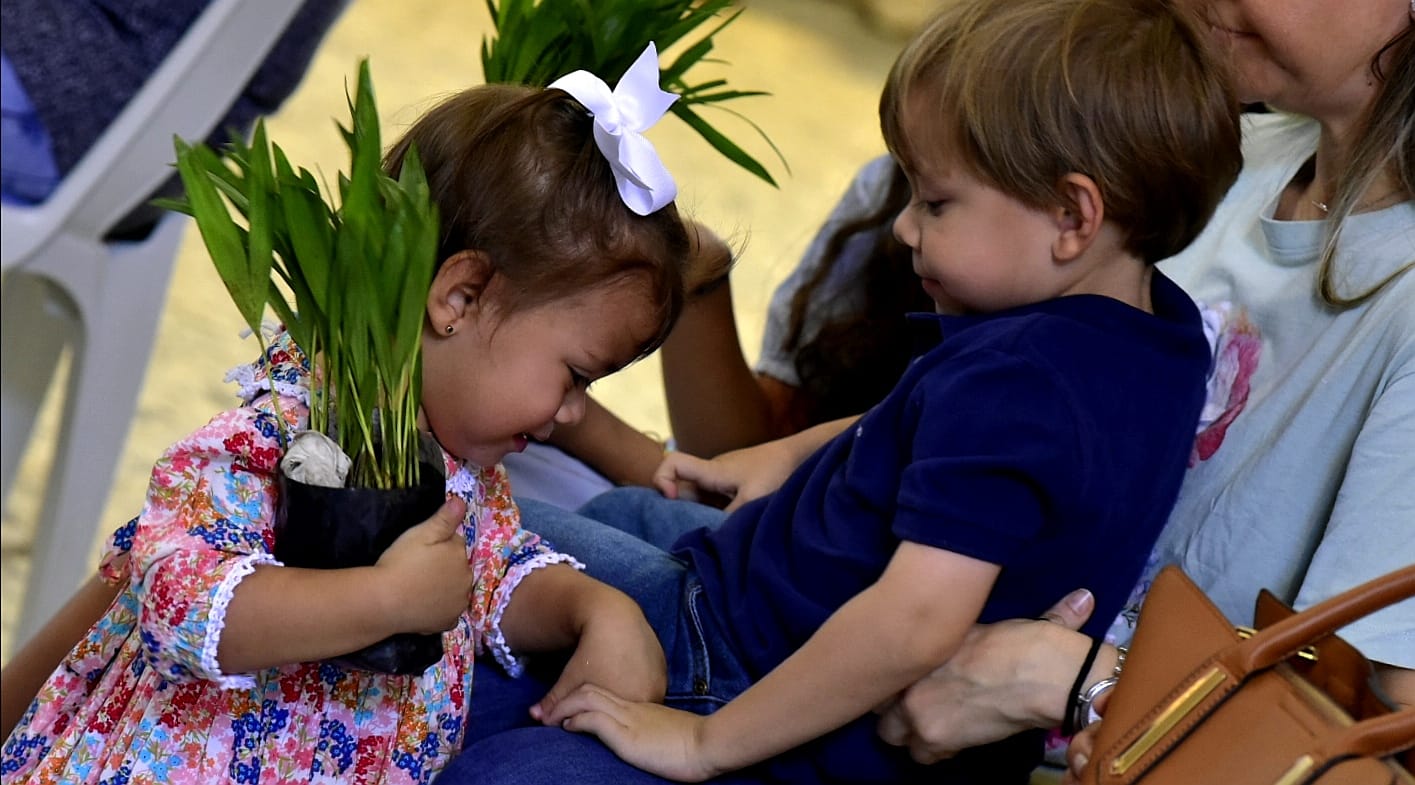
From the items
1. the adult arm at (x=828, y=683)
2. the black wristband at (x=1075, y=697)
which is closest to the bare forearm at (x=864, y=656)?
the adult arm at (x=828, y=683)

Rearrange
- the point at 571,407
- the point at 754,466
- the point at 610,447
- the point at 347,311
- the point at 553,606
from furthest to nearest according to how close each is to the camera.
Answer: the point at 610,447
the point at 754,466
the point at 553,606
the point at 571,407
the point at 347,311

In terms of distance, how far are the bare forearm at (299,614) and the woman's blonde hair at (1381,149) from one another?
837mm

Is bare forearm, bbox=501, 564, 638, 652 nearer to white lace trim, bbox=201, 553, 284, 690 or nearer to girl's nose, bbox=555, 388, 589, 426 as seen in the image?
girl's nose, bbox=555, 388, 589, 426

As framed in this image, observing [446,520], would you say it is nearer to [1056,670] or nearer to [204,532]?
[204,532]

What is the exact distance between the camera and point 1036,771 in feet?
4.87

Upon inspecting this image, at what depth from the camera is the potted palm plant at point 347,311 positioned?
3.33 feet

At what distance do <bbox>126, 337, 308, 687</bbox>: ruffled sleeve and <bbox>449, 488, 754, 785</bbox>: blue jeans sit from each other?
0.89 ft

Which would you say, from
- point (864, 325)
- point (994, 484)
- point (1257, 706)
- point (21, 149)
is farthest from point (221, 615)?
point (21, 149)

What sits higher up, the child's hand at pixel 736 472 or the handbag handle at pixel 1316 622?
the handbag handle at pixel 1316 622

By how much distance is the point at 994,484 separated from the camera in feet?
3.78

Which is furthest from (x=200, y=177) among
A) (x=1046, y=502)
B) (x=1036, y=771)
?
(x=1036, y=771)

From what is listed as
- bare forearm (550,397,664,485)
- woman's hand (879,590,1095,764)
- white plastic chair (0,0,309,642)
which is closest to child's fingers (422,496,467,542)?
woman's hand (879,590,1095,764)

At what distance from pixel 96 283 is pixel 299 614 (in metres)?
1.27

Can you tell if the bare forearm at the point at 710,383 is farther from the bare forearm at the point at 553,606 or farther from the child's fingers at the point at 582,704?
the child's fingers at the point at 582,704
